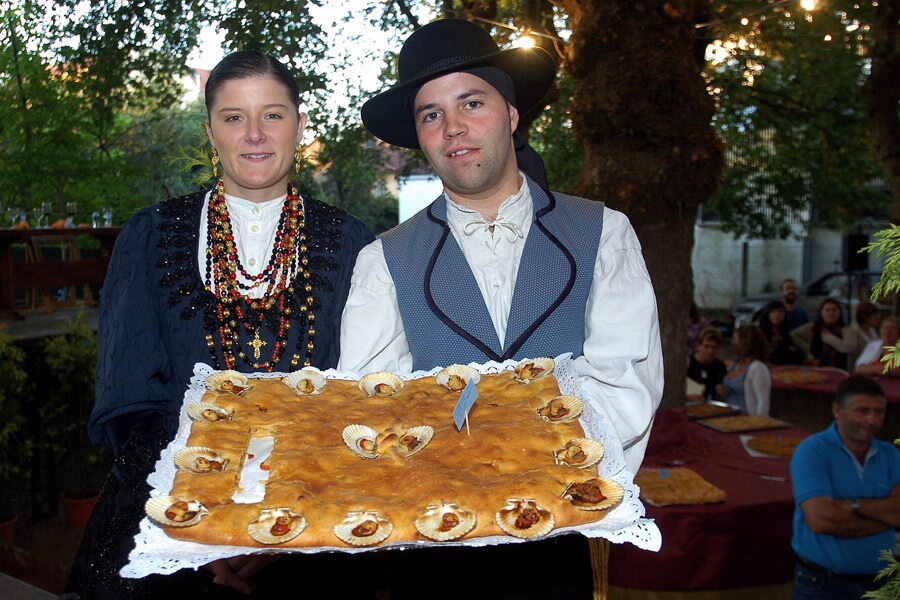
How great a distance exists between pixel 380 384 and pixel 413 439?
11.3 inches

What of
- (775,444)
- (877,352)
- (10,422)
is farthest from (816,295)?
(10,422)

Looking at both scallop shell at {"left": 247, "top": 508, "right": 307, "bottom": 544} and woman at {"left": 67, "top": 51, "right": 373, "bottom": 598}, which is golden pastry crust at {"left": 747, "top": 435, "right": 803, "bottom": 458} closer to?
woman at {"left": 67, "top": 51, "right": 373, "bottom": 598}

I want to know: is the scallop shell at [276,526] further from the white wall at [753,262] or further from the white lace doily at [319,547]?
the white wall at [753,262]

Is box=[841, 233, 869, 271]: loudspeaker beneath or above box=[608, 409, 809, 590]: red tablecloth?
above

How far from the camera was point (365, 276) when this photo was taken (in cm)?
242

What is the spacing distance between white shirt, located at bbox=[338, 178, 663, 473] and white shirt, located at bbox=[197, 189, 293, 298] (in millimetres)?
301

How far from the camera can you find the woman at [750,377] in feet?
23.1

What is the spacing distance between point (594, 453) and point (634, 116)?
3.51 m

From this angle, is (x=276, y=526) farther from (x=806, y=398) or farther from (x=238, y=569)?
(x=806, y=398)

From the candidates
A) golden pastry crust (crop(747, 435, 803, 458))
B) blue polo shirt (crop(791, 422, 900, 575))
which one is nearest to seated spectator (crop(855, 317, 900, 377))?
golden pastry crust (crop(747, 435, 803, 458))

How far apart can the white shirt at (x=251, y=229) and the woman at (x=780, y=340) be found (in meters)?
8.03

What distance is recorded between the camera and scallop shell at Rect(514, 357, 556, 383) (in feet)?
6.53

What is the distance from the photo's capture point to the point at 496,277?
2.38 meters

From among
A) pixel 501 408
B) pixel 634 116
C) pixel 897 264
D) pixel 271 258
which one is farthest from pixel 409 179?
pixel 897 264
